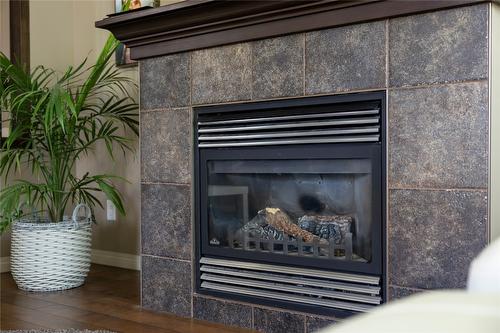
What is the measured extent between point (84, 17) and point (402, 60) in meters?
2.62

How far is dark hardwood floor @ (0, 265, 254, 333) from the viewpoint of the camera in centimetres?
239

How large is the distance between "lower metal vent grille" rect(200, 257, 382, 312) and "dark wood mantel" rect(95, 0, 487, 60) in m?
0.85

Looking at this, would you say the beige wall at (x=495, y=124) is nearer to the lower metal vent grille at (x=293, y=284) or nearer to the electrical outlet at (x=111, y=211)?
the lower metal vent grille at (x=293, y=284)

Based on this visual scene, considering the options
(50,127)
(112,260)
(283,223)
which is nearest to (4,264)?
(112,260)

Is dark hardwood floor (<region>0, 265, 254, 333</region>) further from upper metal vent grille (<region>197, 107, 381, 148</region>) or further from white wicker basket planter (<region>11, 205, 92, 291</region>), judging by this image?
upper metal vent grille (<region>197, 107, 381, 148</region>)

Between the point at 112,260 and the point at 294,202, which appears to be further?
the point at 112,260

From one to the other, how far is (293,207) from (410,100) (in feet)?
1.99

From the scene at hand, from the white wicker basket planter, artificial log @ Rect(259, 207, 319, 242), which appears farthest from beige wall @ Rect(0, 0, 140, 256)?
artificial log @ Rect(259, 207, 319, 242)

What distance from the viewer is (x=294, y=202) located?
7.57 feet

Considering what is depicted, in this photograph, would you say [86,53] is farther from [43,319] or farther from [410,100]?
[410,100]

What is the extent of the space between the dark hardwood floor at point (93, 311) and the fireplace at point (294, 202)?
22cm

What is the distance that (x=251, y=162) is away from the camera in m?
2.39

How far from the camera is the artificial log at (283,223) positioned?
2264 millimetres

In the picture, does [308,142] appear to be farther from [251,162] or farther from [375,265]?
[375,265]
